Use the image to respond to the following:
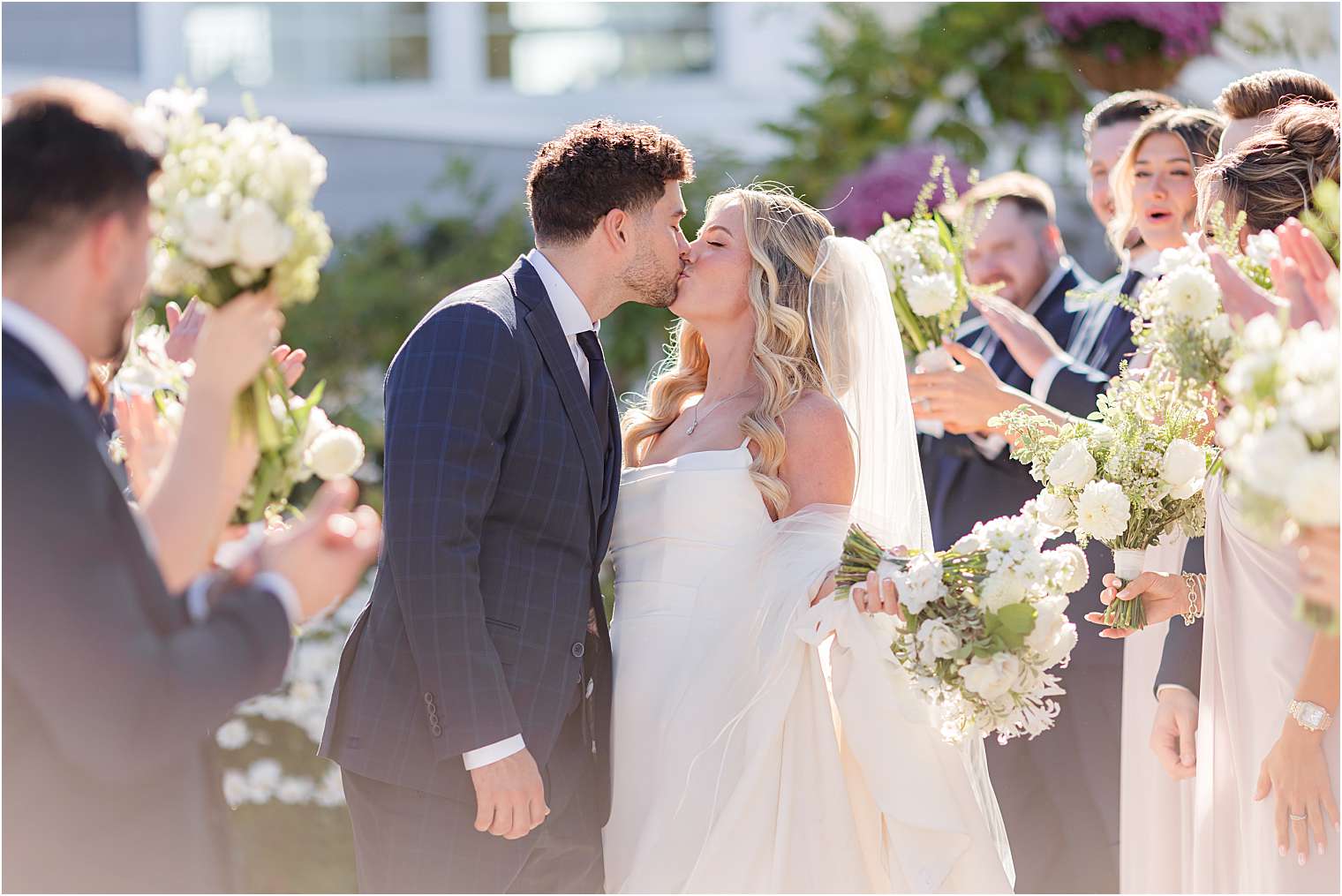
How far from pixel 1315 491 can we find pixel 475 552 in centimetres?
181

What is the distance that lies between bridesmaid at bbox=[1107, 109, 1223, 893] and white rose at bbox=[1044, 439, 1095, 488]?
506mm

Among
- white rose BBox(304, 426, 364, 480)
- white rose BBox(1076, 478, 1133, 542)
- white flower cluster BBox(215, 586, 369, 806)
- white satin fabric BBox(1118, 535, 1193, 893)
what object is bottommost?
white flower cluster BBox(215, 586, 369, 806)

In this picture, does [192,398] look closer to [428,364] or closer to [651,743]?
[428,364]

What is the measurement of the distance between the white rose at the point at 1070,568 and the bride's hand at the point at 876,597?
388mm

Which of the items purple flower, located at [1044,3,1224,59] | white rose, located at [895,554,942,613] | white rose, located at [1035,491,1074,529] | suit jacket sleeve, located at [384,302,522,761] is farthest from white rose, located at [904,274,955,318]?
purple flower, located at [1044,3,1224,59]

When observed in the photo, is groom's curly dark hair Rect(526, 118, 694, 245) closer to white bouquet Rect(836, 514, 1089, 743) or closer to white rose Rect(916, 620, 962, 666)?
white bouquet Rect(836, 514, 1089, 743)

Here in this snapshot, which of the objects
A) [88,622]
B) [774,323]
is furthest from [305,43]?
[88,622]

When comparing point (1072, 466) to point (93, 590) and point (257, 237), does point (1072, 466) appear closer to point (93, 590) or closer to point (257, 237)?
point (257, 237)

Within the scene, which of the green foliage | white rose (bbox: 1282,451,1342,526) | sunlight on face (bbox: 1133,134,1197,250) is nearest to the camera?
white rose (bbox: 1282,451,1342,526)

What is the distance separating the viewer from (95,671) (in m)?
1.86

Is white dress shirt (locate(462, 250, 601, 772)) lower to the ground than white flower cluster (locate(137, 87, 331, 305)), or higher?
lower

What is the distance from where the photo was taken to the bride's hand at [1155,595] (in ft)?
11.1

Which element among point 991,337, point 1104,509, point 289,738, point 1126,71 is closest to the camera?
point 1104,509

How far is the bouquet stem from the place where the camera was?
3385mm
